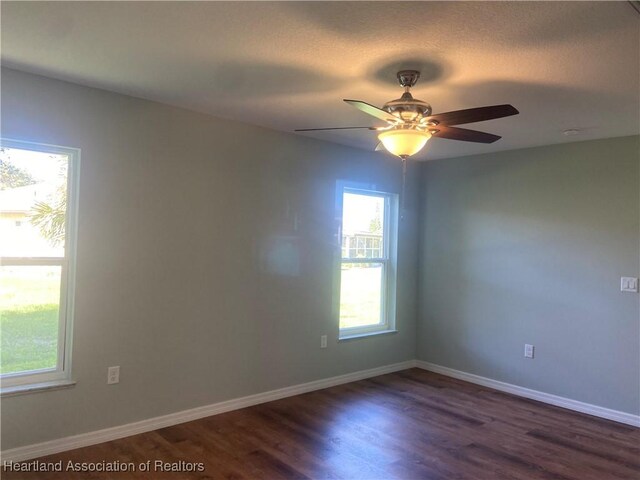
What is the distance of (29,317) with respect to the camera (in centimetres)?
284

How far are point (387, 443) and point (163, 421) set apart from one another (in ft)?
5.27

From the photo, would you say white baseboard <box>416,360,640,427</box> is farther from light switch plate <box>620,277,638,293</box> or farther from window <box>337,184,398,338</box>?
light switch plate <box>620,277,638,293</box>

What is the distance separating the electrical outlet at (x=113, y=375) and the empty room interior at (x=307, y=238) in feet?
0.05

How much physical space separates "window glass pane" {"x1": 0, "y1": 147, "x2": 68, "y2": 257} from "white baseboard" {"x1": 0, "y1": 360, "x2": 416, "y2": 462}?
1.17m

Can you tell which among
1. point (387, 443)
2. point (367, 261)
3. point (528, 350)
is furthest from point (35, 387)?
point (528, 350)

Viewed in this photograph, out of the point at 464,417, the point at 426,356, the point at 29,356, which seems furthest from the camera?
the point at 426,356

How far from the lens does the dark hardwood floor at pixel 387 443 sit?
276 cm

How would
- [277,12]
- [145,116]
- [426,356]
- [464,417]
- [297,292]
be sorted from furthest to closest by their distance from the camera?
[426,356] → [297,292] → [464,417] → [145,116] → [277,12]

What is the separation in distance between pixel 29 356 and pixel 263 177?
6.83 ft

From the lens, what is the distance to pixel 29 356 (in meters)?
2.84

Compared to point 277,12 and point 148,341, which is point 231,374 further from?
point 277,12

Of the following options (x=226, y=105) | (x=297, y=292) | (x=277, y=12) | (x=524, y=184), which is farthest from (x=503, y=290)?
(x=277, y=12)

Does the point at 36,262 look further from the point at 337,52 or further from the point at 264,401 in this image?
the point at 337,52

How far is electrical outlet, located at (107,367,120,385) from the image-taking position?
3.05m
